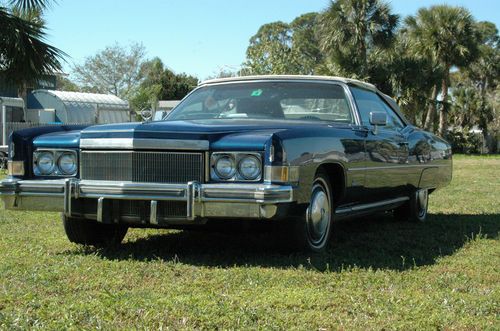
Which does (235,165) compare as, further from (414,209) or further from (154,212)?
(414,209)

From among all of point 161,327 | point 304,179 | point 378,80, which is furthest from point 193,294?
point 378,80

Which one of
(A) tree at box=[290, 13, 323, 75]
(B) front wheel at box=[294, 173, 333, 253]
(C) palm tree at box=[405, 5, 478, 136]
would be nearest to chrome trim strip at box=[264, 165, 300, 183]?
(B) front wheel at box=[294, 173, 333, 253]

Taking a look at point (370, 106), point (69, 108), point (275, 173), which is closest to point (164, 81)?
point (69, 108)

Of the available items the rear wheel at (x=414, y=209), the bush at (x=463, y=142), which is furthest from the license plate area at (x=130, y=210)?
the bush at (x=463, y=142)

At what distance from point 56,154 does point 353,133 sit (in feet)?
8.02

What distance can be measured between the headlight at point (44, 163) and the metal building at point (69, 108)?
21.4 m

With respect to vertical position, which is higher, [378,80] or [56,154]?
[378,80]

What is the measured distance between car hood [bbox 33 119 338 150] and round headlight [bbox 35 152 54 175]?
8 centimetres

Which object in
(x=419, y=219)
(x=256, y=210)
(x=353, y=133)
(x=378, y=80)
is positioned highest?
(x=378, y=80)

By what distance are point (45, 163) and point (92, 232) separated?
807 millimetres

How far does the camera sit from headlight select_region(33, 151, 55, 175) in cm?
544

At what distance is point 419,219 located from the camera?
7.99 m

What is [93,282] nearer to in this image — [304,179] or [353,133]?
[304,179]

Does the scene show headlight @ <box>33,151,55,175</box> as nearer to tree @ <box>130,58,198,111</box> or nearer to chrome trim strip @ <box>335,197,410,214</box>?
chrome trim strip @ <box>335,197,410,214</box>
